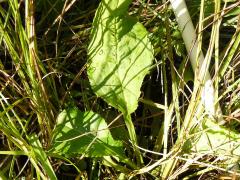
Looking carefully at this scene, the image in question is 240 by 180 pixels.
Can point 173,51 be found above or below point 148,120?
above

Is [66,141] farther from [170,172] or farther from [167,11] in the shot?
[167,11]

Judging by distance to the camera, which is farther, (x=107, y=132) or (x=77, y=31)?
(x=77, y=31)

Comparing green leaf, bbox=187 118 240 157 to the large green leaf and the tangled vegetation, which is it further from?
the large green leaf

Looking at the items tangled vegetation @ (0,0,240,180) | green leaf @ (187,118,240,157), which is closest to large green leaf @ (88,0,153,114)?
tangled vegetation @ (0,0,240,180)

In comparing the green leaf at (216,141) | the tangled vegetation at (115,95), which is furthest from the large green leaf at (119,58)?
the green leaf at (216,141)

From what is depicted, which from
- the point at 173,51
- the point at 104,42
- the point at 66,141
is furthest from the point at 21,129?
the point at 173,51

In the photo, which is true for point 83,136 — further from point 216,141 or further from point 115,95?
point 216,141

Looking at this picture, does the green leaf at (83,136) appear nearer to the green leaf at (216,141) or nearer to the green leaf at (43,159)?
the green leaf at (43,159)

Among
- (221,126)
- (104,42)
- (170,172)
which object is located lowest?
(170,172)
